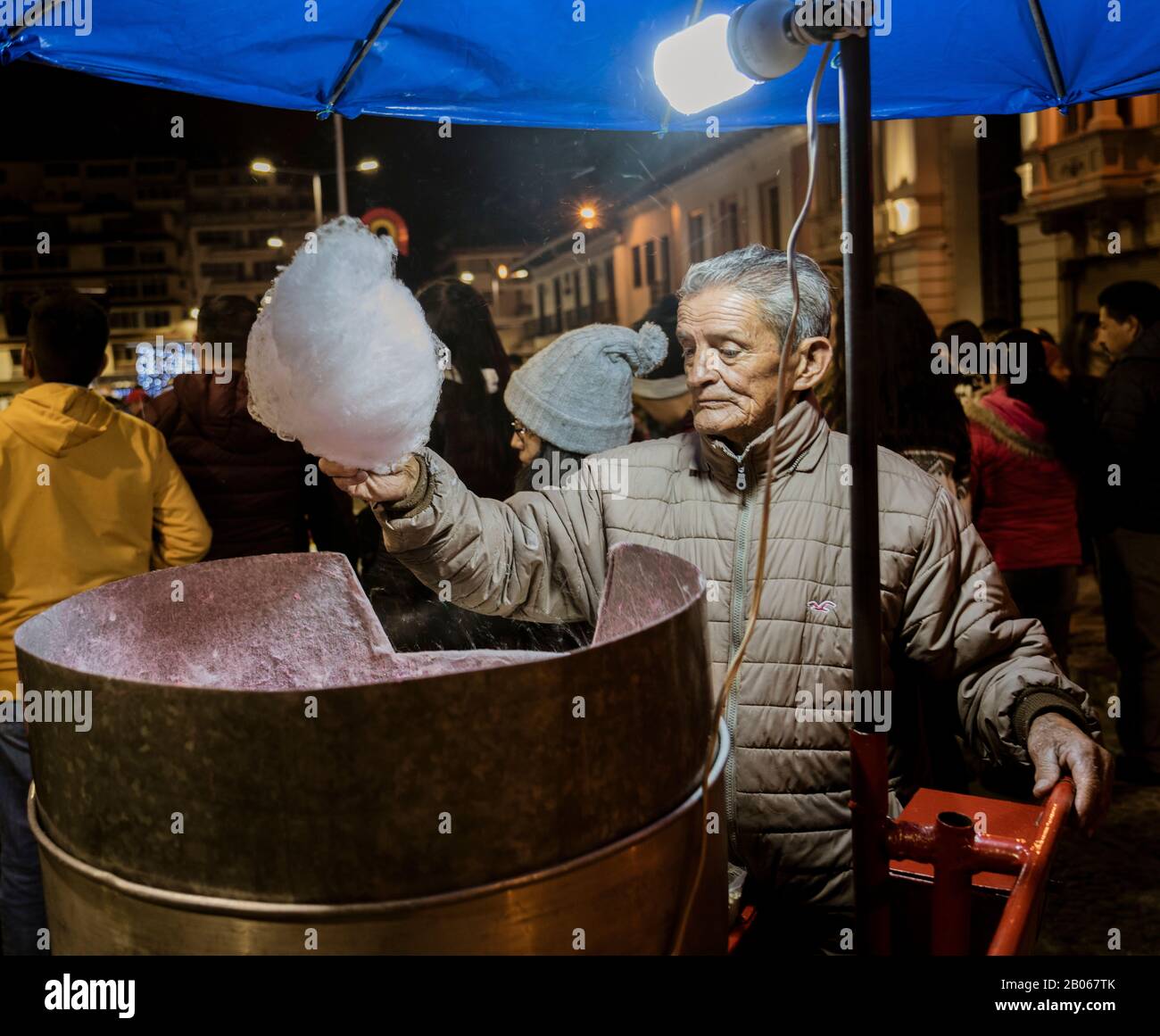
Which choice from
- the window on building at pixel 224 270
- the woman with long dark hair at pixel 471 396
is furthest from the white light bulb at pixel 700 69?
the window on building at pixel 224 270

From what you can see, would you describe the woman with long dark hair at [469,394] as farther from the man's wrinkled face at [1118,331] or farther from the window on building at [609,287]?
the window on building at [609,287]

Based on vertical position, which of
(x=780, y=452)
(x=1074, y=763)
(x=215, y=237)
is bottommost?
(x=1074, y=763)

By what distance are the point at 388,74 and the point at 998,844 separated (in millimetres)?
1934

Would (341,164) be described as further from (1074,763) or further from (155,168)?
(155,168)

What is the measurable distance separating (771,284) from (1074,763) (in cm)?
99

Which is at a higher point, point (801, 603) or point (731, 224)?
point (731, 224)

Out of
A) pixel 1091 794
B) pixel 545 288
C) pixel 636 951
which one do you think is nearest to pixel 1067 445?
pixel 1091 794

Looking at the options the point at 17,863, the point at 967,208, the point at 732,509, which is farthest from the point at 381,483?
the point at 967,208

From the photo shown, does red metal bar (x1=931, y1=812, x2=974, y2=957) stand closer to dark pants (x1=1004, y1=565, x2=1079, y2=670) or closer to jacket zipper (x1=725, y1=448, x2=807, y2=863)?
jacket zipper (x1=725, y1=448, x2=807, y2=863)

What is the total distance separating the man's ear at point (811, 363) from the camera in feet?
6.80

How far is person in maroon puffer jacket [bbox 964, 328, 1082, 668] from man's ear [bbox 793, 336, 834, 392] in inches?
116

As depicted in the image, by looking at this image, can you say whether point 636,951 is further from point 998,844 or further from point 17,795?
point 17,795

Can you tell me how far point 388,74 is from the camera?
2.30 metres

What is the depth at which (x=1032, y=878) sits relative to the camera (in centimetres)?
135
